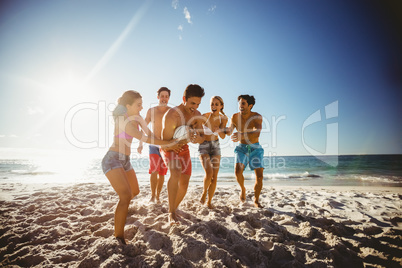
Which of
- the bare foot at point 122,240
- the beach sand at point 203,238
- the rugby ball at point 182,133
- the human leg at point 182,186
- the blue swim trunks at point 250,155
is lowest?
the beach sand at point 203,238

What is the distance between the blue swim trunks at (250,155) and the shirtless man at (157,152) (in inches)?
76.1

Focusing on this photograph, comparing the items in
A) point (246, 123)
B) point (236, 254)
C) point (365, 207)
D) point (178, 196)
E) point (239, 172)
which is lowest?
point (365, 207)

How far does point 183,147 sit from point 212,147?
95 cm

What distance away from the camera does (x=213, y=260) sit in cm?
174

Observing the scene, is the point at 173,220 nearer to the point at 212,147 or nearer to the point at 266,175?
the point at 212,147

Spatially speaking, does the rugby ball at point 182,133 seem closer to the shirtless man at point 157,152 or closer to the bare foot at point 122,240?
the shirtless man at point 157,152

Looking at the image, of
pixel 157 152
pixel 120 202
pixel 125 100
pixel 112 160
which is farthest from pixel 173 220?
pixel 125 100

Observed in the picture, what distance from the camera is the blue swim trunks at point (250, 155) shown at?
396 cm

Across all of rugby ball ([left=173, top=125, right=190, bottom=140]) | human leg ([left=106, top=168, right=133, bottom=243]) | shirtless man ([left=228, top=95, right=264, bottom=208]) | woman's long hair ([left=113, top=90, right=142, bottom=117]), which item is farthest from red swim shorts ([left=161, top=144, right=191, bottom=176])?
shirtless man ([left=228, top=95, right=264, bottom=208])

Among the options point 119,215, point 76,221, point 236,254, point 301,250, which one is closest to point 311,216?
point 301,250

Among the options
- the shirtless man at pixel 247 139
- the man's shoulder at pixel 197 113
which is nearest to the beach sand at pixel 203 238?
the shirtless man at pixel 247 139

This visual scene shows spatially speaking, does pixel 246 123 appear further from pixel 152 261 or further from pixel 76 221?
pixel 76 221

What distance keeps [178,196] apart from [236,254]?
4.88ft

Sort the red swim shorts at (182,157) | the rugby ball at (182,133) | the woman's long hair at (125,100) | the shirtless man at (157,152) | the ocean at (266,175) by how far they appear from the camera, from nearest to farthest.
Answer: the woman's long hair at (125,100)
the rugby ball at (182,133)
the red swim shorts at (182,157)
the shirtless man at (157,152)
the ocean at (266,175)
